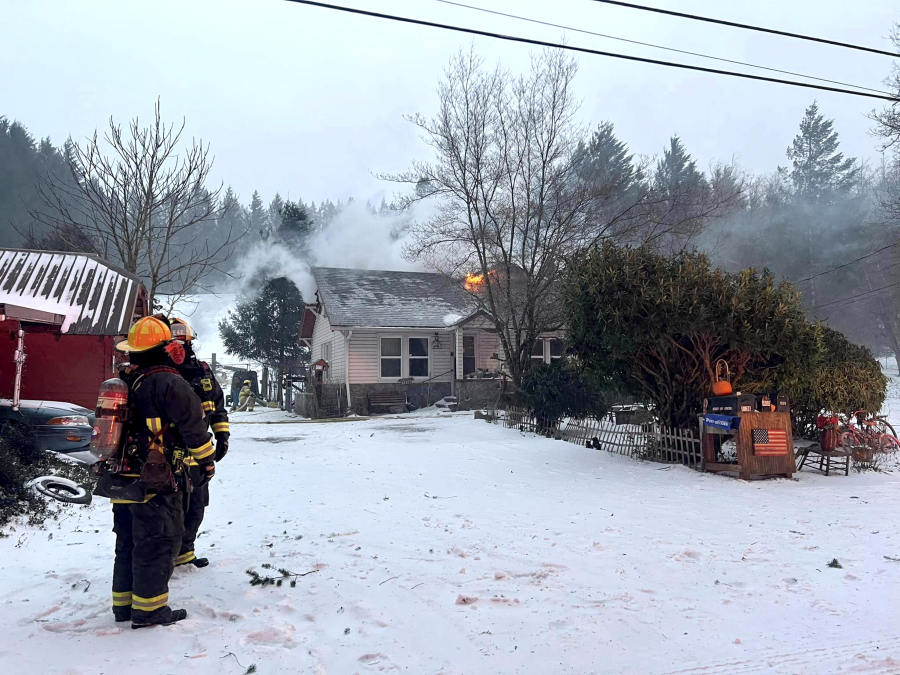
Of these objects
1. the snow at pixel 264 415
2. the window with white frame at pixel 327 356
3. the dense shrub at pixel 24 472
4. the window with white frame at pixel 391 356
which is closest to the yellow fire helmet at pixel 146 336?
the dense shrub at pixel 24 472

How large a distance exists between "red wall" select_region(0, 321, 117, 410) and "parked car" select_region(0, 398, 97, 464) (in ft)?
10.9

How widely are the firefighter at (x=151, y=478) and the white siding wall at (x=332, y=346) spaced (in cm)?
1882

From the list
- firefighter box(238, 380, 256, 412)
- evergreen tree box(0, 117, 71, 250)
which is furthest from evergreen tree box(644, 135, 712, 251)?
evergreen tree box(0, 117, 71, 250)

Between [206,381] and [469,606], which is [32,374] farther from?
[469,606]

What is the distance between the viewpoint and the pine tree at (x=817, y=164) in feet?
142

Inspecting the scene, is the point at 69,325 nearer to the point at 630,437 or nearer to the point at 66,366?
the point at 66,366

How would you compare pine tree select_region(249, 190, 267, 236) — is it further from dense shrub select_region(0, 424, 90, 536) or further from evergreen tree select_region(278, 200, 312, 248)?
dense shrub select_region(0, 424, 90, 536)

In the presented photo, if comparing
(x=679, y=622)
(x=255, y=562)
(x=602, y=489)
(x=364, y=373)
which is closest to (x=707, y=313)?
(x=602, y=489)

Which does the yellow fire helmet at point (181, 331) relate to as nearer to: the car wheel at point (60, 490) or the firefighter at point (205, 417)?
the firefighter at point (205, 417)

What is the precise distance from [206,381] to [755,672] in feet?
12.6

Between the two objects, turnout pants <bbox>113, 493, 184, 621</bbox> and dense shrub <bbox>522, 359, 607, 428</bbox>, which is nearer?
turnout pants <bbox>113, 493, 184, 621</bbox>

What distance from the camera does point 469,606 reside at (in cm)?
374

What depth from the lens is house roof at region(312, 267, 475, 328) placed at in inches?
877

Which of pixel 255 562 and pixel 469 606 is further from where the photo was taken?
pixel 255 562
